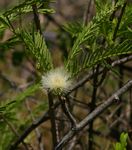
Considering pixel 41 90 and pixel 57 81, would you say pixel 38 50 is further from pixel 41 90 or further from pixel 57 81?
pixel 41 90

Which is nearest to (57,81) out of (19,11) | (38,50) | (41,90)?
(38,50)

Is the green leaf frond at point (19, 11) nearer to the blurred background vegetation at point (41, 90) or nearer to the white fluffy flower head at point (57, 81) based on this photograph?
the blurred background vegetation at point (41, 90)

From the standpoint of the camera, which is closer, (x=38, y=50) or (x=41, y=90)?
(x=38, y=50)

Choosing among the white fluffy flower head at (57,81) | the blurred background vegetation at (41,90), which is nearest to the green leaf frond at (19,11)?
the blurred background vegetation at (41,90)

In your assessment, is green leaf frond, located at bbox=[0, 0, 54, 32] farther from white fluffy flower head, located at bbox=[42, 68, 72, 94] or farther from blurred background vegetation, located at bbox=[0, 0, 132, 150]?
white fluffy flower head, located at bbox=[42, 68, 72, 94]

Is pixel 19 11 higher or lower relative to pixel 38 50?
higher

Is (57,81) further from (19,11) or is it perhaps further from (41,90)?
(41,90)

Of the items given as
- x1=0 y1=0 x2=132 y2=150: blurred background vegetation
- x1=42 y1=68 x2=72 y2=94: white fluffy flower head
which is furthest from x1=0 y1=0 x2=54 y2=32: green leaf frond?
x1=42 y1=68 x2=72 y2=94: white fluffy flower head
